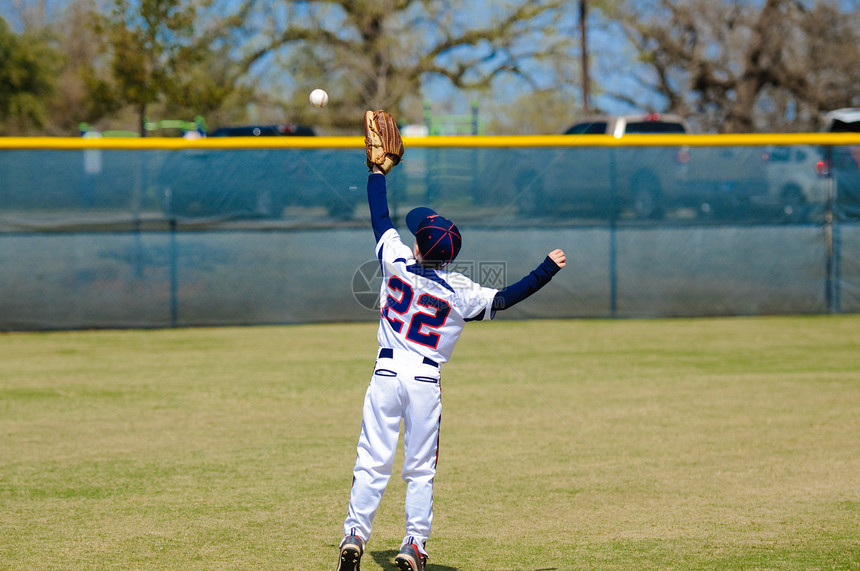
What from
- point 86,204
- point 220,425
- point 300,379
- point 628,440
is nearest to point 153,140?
point 86,204

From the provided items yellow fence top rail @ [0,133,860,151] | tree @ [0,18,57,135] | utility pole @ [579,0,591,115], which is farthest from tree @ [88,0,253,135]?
tree @ [0,18,57,135]

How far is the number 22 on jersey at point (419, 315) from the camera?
367cm

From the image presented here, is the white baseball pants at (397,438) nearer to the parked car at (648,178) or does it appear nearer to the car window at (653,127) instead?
the parked car at (648,178)

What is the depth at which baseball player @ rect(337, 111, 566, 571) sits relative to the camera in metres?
3.56

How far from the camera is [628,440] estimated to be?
5930 millimetres

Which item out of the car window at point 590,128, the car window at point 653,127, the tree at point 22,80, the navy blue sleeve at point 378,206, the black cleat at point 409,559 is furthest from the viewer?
the tree at point 22,80

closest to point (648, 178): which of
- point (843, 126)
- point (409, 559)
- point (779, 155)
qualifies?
point (779, 155)

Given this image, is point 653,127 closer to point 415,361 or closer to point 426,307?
point 426,307

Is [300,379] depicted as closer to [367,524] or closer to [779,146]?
[367,524]

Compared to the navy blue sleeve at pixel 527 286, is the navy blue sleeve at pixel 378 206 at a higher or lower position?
higher

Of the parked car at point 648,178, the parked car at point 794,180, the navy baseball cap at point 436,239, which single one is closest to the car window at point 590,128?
the parked car at point 648,178

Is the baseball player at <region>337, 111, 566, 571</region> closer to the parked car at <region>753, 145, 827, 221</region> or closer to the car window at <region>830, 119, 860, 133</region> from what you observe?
the parked car at <region>753, 145, 827, 221</region>

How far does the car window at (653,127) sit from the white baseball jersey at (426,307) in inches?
546

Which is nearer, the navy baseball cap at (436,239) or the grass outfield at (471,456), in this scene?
the navy baseball cap at (436,239)
